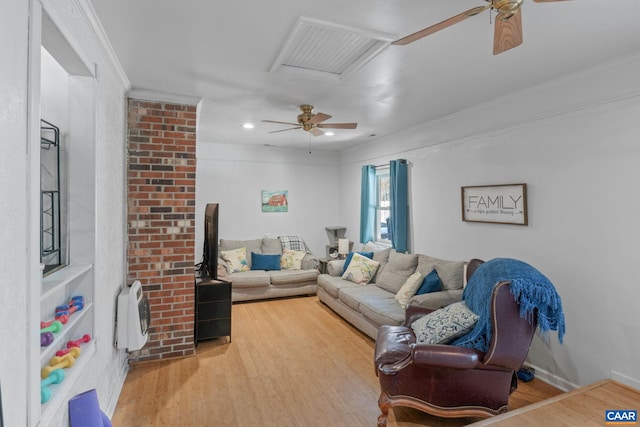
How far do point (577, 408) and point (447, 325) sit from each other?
912mm

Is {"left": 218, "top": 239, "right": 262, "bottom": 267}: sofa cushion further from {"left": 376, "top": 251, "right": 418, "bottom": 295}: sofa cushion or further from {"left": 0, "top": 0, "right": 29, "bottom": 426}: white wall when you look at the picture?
{"left": 0, "top": 0, "right": 29, "bottom": 426}: white wall

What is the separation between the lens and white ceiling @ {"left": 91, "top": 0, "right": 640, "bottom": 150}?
1799 millimetres

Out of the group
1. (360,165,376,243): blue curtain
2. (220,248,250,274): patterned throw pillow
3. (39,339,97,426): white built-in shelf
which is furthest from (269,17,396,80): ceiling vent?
(220,248,250,274): patterned throw pillow

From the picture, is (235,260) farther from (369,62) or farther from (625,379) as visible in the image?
(625,379)

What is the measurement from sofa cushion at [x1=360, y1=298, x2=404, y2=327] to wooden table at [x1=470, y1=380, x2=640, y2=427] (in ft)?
4.21

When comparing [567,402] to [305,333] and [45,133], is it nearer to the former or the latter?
[305,333]

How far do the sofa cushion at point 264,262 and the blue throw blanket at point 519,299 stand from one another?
3511 mm

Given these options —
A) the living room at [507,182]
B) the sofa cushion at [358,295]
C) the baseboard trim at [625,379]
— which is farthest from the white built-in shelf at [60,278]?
the baseboard trim at [625,379]

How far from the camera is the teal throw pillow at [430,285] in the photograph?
354cm

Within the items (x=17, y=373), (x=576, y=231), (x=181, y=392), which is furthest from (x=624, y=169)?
(x=181, y=392)

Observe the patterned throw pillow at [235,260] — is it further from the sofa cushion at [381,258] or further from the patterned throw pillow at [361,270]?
the sofa cushion at [381,258]

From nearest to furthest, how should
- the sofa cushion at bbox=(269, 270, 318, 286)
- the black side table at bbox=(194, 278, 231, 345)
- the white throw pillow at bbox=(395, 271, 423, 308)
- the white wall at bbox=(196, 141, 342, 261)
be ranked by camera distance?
the black side table at bbox=(194, 278, 231, 345) < the white throw pillow at bbox=(395, 271, 423, 308) < the sofa cushion at bbox=(269, 270, 318, 286) < the white wall at bbox=(196, 141, 342, 261)

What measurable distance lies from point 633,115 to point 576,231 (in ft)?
2.99

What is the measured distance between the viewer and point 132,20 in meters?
1.91
